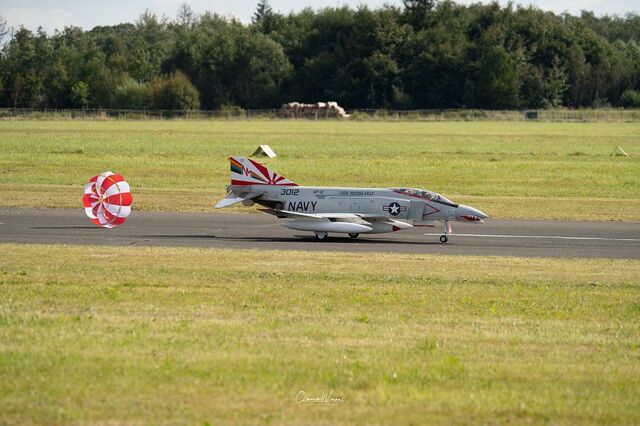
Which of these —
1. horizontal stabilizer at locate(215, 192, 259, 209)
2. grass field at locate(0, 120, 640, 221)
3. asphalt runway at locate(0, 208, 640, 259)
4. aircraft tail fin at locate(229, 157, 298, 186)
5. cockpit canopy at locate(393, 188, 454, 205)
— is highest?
aircraft tail fin at locate(229, 157, 298, 186)

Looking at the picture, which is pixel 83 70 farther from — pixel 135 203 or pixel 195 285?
pixel 195 285

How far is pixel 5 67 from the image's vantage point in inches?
5044

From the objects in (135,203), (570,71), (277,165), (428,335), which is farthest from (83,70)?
(428,335)

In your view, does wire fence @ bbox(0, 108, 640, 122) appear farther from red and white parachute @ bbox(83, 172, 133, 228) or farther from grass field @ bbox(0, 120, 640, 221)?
red and white parachute @ bbox(83, 172, 133, 228)

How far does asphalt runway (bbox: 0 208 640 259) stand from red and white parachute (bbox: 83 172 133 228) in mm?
714

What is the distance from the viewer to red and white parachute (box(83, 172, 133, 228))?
26469mm

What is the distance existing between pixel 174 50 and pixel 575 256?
116 metres

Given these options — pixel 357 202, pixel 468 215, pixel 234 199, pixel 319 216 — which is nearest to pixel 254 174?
pixel 234 199

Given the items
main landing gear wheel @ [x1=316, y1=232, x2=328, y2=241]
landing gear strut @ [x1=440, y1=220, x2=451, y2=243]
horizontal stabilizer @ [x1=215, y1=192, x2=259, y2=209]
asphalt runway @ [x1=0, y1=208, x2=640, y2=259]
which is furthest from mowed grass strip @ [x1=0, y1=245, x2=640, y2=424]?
horizontal stabilizer @ [x1=215, y1=192, x2=259, y2=209]

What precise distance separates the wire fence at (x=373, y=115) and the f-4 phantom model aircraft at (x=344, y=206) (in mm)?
78798

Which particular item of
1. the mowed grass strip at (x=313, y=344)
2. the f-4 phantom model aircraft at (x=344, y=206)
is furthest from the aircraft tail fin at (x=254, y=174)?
the mowed grass strip at (x=313, y=344)

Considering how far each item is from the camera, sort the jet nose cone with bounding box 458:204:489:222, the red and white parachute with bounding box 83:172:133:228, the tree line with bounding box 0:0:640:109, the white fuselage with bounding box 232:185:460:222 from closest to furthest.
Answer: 1. the red and white parachute with bounding box 83:172:133:228
2. the jet nose cone with bounding box 458:204:489:222
3. the white fuselage with bounding box 232:185:460:222
4. the tree line with bounding box 0:0:640:109

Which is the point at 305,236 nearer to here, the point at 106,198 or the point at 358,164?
the point at 106,198

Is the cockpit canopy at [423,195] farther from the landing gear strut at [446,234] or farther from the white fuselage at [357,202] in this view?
the landing gear strut at [446,234]
